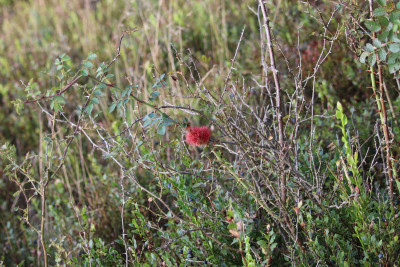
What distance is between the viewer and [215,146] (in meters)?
1.80

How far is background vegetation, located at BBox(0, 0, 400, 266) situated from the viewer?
1534mm

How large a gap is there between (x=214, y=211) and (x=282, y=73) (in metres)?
1.48

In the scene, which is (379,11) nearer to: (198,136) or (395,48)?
(395,48)

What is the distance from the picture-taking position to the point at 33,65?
421 cm

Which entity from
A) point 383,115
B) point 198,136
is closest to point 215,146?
point 198,136

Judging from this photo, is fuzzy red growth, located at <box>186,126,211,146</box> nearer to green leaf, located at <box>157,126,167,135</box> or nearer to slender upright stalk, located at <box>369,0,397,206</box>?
green leaf, located at <box>157,126,167,135</box>

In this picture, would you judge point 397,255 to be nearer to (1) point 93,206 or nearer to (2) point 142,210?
(2) point 142,210

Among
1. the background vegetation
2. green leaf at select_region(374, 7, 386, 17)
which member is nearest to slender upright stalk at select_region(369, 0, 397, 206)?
the background vegetation

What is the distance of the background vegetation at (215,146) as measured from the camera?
1534 millimetres

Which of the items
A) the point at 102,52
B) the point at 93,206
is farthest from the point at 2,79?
the point at 93,206

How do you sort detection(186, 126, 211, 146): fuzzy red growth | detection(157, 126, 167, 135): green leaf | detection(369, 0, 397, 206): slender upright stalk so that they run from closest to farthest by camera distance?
detection(157, 126, 167, 135): green leaf → detection(186, 126, 211, 146): fuzzy red growth → detection(369, 0, 397, 206): slender upright stalk

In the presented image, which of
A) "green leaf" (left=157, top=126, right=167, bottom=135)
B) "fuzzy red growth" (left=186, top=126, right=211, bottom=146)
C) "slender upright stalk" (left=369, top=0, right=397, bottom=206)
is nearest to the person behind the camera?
"green leaf" (left=157, top=126, right=167, bottom=135)

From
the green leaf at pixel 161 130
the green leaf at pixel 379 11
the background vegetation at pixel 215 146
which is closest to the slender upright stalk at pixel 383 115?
the background vegetation at pixel 215 146

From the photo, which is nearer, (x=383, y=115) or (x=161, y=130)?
(x=161, y=130)
